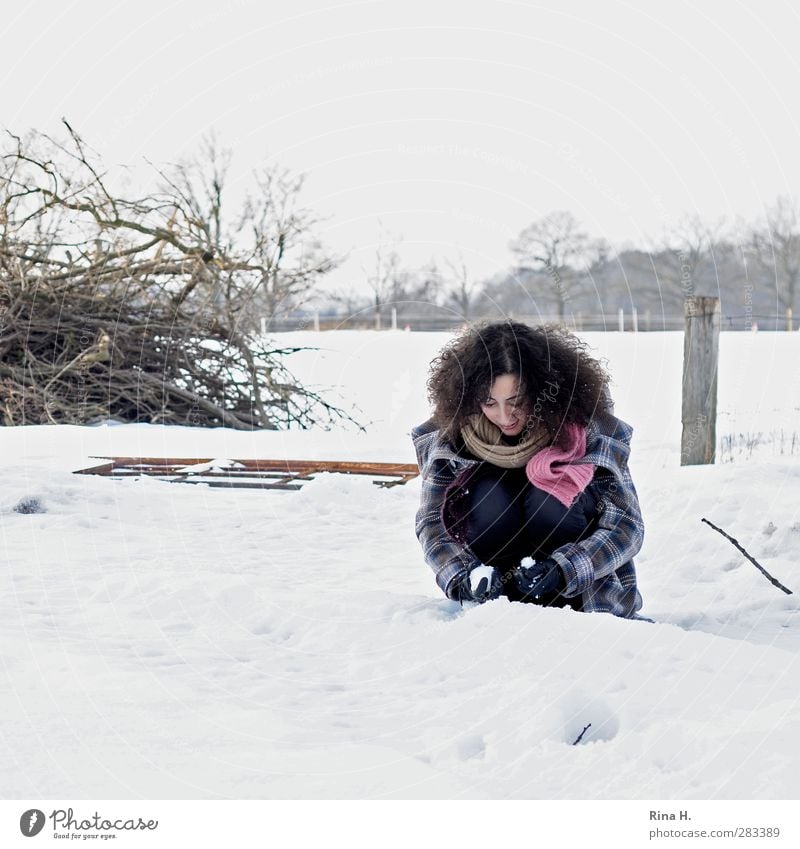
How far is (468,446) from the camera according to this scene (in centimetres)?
302

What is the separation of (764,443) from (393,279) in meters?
3.64

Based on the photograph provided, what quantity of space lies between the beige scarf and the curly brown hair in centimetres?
3

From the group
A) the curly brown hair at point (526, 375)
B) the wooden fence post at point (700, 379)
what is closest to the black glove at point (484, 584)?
the curly brown hair at point (526, 375)

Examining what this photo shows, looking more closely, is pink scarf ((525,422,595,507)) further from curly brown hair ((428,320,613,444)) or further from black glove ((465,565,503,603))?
black glove ((465,565,503,603))

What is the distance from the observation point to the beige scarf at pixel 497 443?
2936 mm

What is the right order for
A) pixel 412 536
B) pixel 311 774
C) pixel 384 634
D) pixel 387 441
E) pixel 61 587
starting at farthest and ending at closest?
pixel 387 441, pixel 412 536, pixel 61 587, pixel 384 634, pixel 311 774

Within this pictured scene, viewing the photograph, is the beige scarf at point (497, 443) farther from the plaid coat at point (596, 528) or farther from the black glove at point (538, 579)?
the black glove at point (538, 579)

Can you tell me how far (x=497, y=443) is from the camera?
9.78 ft

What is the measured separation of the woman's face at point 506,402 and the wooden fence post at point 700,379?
3.31 meters

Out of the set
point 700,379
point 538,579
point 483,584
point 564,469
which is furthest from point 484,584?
point 700,379

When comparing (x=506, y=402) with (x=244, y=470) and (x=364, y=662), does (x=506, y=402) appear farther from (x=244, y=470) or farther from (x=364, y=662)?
(x=244, y=470)

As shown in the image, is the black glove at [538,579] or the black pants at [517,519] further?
the black pants at [517,519]

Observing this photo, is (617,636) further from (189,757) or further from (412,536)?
(412,536)
